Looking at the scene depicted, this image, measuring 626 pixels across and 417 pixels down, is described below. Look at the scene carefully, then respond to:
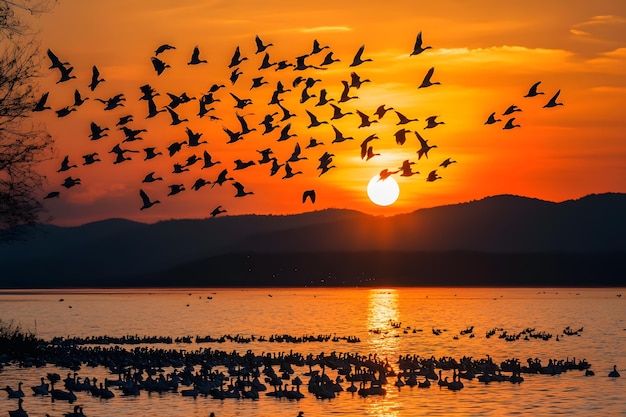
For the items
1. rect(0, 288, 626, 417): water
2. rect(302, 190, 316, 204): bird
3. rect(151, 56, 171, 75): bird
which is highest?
rect(151, 56, 171, 75): bird

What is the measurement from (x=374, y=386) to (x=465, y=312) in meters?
110

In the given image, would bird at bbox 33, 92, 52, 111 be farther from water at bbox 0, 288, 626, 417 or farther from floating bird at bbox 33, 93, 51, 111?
water at bbox 0, 288, 626, 417

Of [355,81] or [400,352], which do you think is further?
[400,352]

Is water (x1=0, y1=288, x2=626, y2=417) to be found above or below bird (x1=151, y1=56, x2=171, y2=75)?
below

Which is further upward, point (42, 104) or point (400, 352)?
point (42, 104)

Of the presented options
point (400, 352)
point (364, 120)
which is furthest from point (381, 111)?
point (400, 352)

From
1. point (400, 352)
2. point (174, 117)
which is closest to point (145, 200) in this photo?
point (174, 117)

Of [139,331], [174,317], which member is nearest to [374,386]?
[139,331]

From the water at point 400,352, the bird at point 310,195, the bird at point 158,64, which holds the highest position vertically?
the bird at point 158,64

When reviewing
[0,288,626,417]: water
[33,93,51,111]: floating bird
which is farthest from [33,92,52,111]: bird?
[0,288,626,417]: water

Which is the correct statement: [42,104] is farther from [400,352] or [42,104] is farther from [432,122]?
[400,352]

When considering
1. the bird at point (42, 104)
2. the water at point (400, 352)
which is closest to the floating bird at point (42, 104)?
the bird at point (42, 104)

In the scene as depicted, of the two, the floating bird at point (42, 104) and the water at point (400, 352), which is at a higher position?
the floating bird at point (42, 104)

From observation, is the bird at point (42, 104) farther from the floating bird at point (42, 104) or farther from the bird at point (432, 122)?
the bird at point (432, 122)
